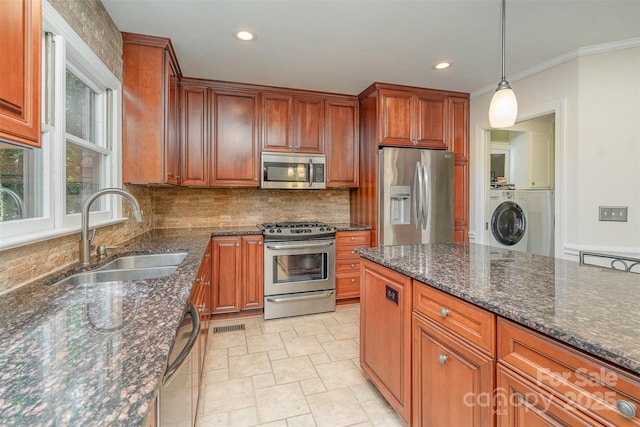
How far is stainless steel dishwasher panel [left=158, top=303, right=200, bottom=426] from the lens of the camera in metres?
0.75

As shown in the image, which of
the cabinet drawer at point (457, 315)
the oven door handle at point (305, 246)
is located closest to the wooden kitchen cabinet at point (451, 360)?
the cabinet drawer at point (457, 315)

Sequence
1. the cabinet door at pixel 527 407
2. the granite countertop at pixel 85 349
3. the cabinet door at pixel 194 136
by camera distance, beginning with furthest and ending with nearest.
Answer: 1. the cabinet door at pixel 194 136
2. the cabinet door at pixel 527 407
3. the granite countertop at pixel 85 349

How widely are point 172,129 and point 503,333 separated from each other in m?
2.78

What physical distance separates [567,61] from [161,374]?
11.7 ft

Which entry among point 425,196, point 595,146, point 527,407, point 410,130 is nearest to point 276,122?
point 410,130

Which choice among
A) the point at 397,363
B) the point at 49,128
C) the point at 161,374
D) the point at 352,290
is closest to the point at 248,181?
the point at 352,290

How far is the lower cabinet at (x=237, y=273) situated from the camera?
9.93 feet

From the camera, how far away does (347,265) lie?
345cm

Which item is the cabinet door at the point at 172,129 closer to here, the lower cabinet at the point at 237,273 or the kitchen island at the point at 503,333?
the lower cabinet at the point at 237,273

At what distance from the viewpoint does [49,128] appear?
145cm

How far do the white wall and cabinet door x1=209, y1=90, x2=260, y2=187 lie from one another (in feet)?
9.55

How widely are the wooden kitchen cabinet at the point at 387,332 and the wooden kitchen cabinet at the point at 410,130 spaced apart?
1572 mm

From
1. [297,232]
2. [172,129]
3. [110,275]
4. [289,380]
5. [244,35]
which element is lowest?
[289,380]

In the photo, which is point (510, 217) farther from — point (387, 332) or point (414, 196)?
point (387, 332)
